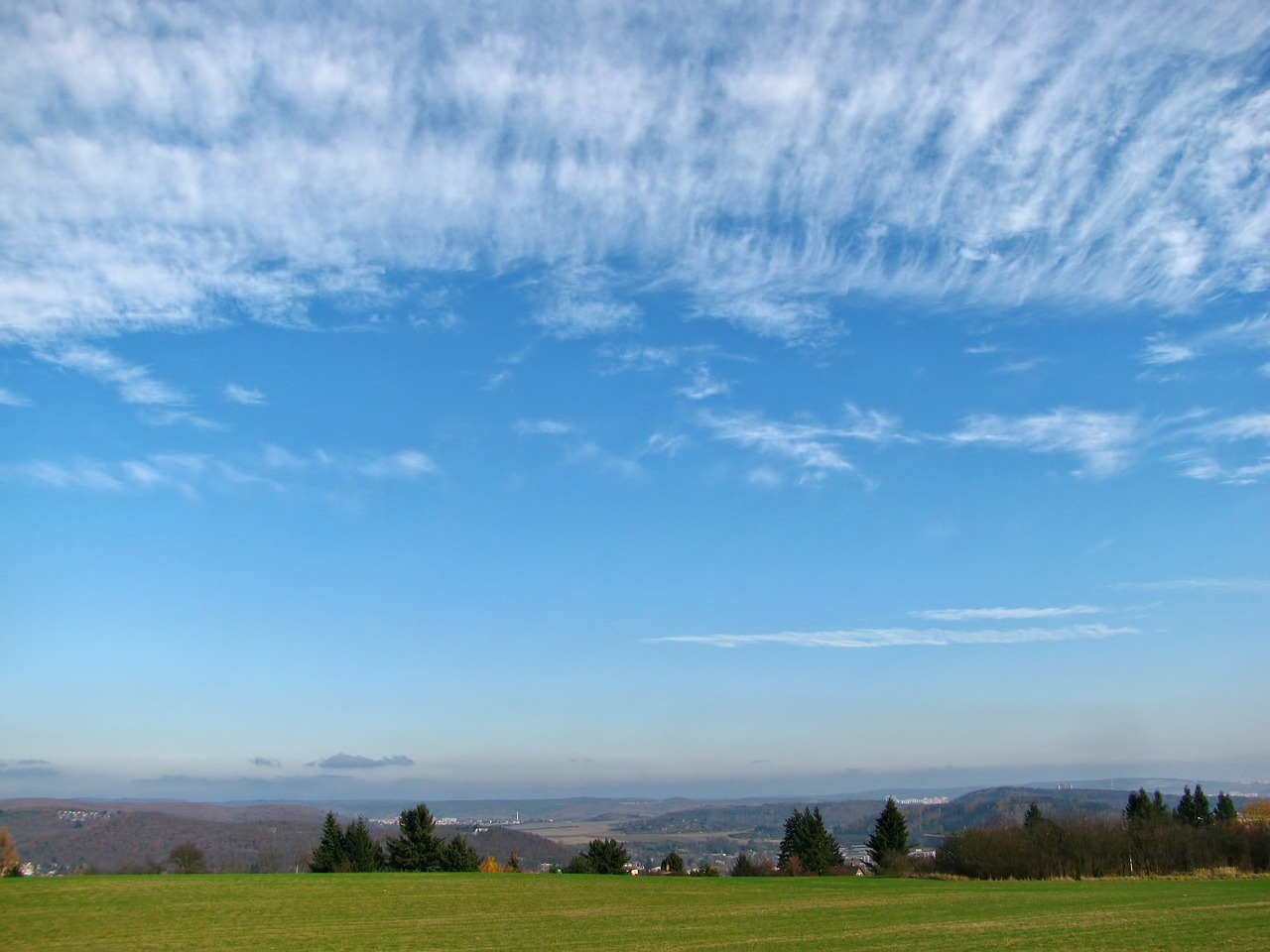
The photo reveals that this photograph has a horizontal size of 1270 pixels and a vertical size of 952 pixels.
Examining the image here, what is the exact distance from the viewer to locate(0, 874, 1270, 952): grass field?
82.8 feet

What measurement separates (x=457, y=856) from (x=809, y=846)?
3559cm

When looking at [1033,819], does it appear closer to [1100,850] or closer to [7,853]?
[1100,850]

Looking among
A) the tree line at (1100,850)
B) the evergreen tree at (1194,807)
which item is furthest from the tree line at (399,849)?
the evergreen tree at (1194,807)

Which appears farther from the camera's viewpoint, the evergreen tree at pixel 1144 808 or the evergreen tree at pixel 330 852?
the evergreen tree at pixel 1144 808

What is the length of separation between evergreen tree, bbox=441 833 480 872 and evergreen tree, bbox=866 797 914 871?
3917 centimetres

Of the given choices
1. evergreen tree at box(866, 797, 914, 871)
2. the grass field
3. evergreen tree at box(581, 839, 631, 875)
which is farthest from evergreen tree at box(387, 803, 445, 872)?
evergreen tree at box(866, 797, 914, 871)

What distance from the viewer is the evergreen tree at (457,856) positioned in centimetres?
7600

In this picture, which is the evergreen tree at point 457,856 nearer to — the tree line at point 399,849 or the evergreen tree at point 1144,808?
the tree line at point 399,849

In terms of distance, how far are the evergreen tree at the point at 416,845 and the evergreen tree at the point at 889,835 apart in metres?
42.2

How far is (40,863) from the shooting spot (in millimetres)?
118375

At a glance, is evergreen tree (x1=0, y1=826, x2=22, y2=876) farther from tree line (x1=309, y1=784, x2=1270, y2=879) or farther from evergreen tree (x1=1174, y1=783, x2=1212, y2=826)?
evergreen tree (x1=1174, y1=783, x2=1212, y2=826)

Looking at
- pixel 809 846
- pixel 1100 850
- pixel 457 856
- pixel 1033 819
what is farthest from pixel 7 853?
pixel 1033 819

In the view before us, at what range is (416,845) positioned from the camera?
75.7 meters

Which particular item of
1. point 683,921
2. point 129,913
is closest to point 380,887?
point 129,913
